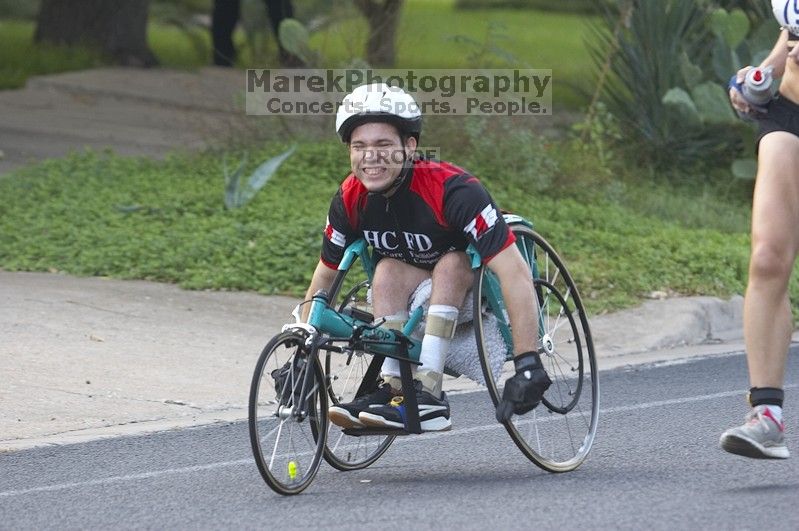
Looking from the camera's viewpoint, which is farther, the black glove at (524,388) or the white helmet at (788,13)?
the black glove at (524,388)

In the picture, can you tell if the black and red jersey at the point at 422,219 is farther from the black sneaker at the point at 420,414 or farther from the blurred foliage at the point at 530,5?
the blurred foliage at the point at 530,5

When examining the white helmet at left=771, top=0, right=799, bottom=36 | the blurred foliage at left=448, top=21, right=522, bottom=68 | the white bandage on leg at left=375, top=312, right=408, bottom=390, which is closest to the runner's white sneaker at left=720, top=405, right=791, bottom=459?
the white bandage on leg at left=375, top=312, right=408, bottom=390

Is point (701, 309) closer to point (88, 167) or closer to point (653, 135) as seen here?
point (653, 135)

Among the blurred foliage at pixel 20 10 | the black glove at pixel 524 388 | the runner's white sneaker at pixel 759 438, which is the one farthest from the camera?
the blurred foliage at pixel 20 10

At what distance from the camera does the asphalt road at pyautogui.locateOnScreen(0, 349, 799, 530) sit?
5.06 metres

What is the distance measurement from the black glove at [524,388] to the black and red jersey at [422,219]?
0.41 m

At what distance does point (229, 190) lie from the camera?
38.0ft

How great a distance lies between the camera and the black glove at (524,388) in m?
5.46

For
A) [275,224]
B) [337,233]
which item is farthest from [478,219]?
[275,224]

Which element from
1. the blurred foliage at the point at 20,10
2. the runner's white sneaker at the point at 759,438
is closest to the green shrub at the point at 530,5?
the blurred foliage at the point at 20,10

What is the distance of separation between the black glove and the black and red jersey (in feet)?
1.34

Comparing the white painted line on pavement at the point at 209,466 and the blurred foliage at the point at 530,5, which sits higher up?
the blurred foliage at the point at 530,5

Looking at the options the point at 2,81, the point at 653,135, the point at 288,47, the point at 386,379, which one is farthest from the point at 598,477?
the point at 2,81

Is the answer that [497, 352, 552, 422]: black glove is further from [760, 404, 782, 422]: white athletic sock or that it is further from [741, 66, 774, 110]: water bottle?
[741, 66, 774, 110]: water bottle
